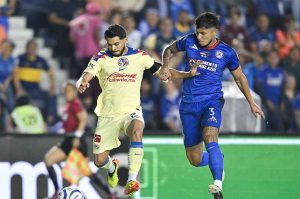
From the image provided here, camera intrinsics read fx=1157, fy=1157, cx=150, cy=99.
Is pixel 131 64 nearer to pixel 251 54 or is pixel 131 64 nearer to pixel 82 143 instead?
pixel 82 143

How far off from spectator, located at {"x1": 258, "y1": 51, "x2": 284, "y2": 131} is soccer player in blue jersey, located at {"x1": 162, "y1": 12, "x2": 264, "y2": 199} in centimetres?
583

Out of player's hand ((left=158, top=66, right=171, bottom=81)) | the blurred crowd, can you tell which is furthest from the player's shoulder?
the blurred crowd

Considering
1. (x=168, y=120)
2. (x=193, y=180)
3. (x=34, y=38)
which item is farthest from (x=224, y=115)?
(x=34, y=38)

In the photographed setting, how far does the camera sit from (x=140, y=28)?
22.2 meters

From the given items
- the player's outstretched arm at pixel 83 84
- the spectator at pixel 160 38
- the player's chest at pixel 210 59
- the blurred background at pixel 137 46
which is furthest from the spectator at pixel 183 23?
the player's outstretched arm at pixel 83 84

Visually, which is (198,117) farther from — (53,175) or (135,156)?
(53,175)

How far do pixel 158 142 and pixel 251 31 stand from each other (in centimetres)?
601

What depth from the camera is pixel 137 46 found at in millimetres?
21672

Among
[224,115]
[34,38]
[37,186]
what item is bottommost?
[37,186]

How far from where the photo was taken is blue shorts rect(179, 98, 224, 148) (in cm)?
1523

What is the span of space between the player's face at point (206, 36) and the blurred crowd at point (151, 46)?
4.50 meters

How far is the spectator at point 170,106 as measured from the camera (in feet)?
67.9

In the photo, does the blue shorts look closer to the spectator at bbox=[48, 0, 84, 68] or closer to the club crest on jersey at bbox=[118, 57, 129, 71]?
the club crest on jersey at bbox=[118, 57, 129, 71]

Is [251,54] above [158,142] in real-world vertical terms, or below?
above
